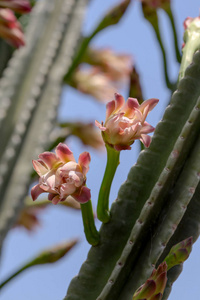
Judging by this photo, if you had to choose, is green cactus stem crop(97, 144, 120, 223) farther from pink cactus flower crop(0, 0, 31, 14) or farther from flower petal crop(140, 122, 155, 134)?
pink cactus flower crop(0, 0, 31, 14)

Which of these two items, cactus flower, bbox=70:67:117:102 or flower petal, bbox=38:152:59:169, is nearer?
flower petal, bbox=38:152:59:169

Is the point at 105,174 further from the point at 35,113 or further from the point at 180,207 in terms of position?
the point at 35,113

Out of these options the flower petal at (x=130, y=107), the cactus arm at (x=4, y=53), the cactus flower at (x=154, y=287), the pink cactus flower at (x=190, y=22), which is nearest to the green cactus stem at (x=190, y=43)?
the pink cactus flower at (x=190, y=22)

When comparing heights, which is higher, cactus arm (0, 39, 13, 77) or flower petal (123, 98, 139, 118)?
cactus arm (0, 39, 13, 77)

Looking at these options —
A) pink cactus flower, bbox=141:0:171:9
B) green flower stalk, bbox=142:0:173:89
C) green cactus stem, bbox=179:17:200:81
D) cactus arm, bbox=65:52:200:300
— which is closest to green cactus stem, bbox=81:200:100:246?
cactus arm, bbox=65:52:200:300

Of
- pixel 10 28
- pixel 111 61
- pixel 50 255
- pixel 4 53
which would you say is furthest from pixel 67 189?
pixel 111 61

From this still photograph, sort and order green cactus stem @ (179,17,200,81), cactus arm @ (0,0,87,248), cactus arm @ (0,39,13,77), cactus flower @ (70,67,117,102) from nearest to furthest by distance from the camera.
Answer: green cactus stem @ (179,17,200,81), cactus arm @ (0,0,87,248), cactus arm @ (0,39,13,77), cactus flower @ (70,67,117,102)

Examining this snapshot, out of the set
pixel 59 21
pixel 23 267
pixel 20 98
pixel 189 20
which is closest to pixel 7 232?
pixel 23 267
